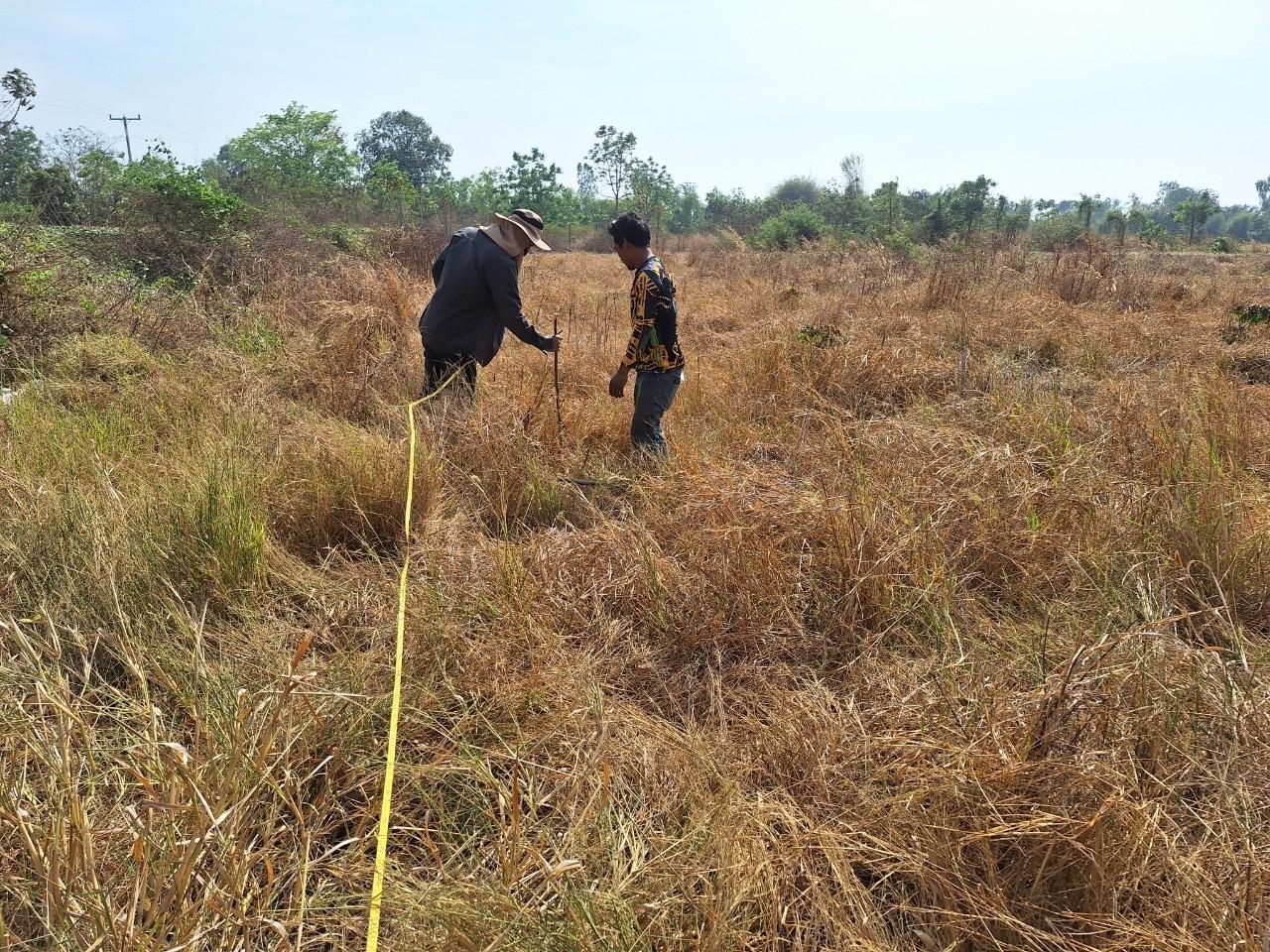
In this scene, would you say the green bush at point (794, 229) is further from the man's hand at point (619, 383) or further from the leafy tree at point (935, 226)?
the man's hand at point (619, 383)

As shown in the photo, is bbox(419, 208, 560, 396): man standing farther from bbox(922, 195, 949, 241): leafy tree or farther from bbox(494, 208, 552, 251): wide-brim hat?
bbox(922, 195, 949, 241): leafy tree

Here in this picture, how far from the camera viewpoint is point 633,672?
95.9 inches

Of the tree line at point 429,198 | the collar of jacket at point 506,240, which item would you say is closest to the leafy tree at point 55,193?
the tree line at point 429,198

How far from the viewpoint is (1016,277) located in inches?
406

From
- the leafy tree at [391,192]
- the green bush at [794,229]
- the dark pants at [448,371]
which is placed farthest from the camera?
the green bush at [794,229]

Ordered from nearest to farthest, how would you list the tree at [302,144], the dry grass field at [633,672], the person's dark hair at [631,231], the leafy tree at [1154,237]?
the dry grass field at [633,672] < the person's dark hair at [631,231] < the leafy tree at [1154,237] < the tree at [302,144]

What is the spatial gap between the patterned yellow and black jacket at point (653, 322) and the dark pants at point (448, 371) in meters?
1.06

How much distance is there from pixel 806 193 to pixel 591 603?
61164mm

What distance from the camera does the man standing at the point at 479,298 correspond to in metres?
4.19

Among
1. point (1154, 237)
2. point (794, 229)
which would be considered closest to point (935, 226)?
point (794, 229)

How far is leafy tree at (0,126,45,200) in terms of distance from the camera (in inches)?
924

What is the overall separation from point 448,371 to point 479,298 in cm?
50

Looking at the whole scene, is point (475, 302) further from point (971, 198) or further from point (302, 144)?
point (302, 144)

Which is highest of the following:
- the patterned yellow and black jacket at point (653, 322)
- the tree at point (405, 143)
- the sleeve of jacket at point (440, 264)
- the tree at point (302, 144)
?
the tree at point (405, 143)
